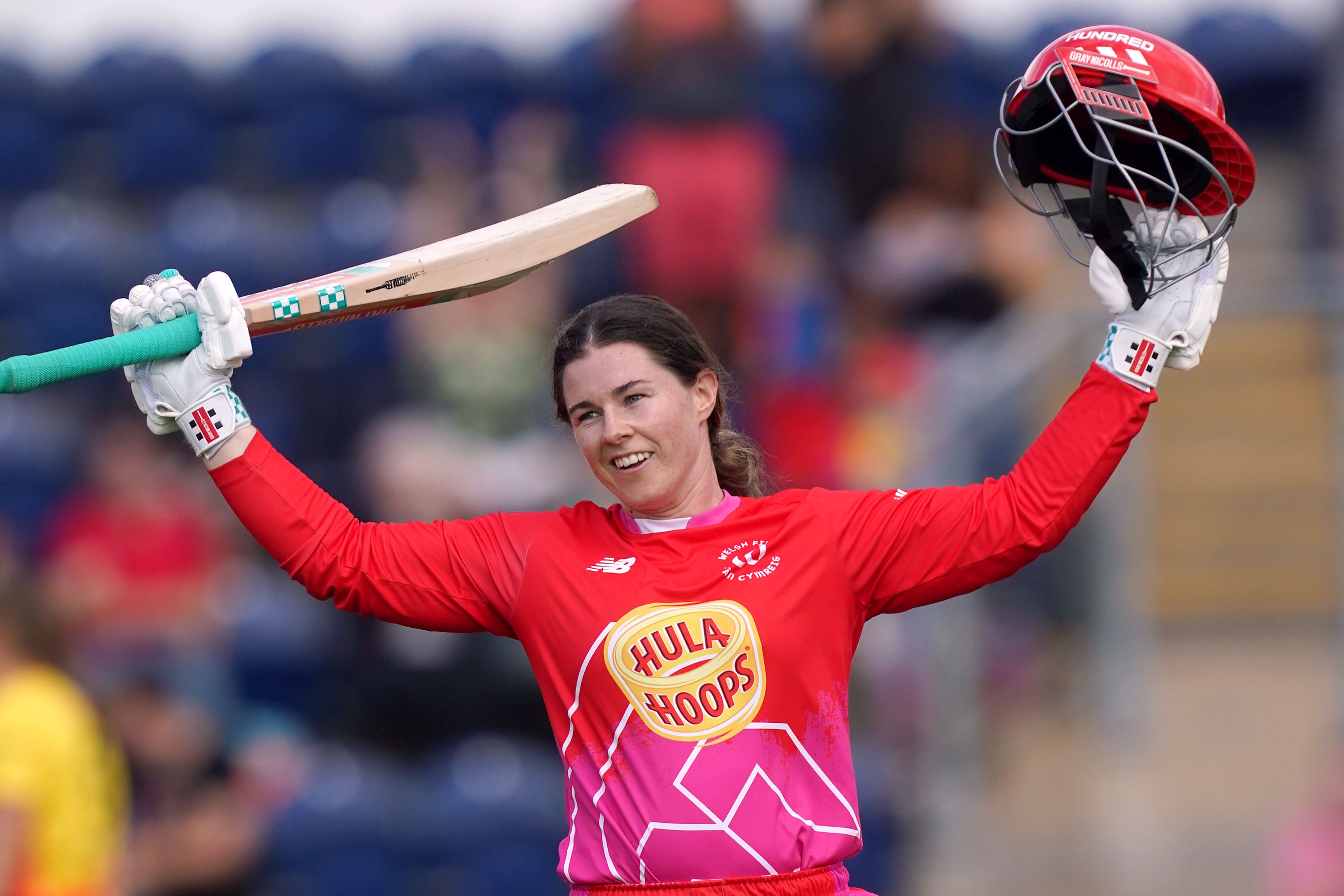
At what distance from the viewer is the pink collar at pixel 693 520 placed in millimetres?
2920

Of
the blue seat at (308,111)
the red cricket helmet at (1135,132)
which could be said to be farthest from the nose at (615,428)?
the blue seat at (308,111)

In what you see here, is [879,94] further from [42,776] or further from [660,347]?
[660,347]

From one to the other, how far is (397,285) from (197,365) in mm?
409

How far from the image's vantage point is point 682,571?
2.81 metres

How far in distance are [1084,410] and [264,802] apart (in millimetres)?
3867

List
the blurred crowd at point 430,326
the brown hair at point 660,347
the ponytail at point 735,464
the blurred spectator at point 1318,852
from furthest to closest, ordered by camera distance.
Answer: the blurred crowd at point 430,326, the blurred spectator at point 1318,852, the ponytail at point 735,464, the brown hair at point 660,347

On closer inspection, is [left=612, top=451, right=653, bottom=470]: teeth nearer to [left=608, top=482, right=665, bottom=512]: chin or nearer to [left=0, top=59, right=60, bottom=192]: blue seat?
[left=608, top=482, right=665, bottom=512]: chin

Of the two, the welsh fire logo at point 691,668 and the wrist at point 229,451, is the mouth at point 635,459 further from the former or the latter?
the wrist at point 229,451

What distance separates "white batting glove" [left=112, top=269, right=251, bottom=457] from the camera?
279 cm

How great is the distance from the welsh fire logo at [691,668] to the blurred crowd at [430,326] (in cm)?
213

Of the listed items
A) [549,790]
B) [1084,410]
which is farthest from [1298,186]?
[1084,410]

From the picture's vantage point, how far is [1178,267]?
2.85 metres

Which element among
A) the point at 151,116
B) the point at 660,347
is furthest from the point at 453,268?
the point at 151,116

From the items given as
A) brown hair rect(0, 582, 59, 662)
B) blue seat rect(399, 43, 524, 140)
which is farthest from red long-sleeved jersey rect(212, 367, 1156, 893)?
blue seat rect(399, 43, 524, 140)
